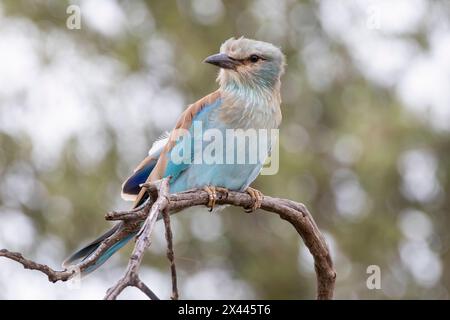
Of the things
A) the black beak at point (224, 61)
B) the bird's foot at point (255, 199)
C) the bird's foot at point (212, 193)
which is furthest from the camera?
the black beak at point (224, 61)

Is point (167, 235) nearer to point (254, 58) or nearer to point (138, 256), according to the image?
point (138, 256)

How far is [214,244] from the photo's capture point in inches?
352

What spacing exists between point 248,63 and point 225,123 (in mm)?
408

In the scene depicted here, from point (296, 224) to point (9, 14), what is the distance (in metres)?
6.03

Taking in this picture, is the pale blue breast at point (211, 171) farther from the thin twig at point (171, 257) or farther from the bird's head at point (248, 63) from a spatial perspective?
the thin twig at point (171, 257)

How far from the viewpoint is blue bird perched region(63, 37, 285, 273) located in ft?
12.9

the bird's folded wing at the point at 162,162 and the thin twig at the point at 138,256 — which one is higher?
the bird's folded wing at the point at 162,162

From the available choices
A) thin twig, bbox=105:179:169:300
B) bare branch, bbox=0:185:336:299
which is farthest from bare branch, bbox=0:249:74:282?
thin twig, bbox=105:179:169:300

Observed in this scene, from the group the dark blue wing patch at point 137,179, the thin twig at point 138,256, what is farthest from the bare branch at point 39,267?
the dark blue wing patch at point 137,179

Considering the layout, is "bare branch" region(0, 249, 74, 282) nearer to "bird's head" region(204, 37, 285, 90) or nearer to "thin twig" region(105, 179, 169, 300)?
"thin twig" region(105, 179, 169, 300)

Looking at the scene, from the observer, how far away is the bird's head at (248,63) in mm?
4301

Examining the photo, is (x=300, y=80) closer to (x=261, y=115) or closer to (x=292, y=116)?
(x=292, y=116)

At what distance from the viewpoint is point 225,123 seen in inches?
161
